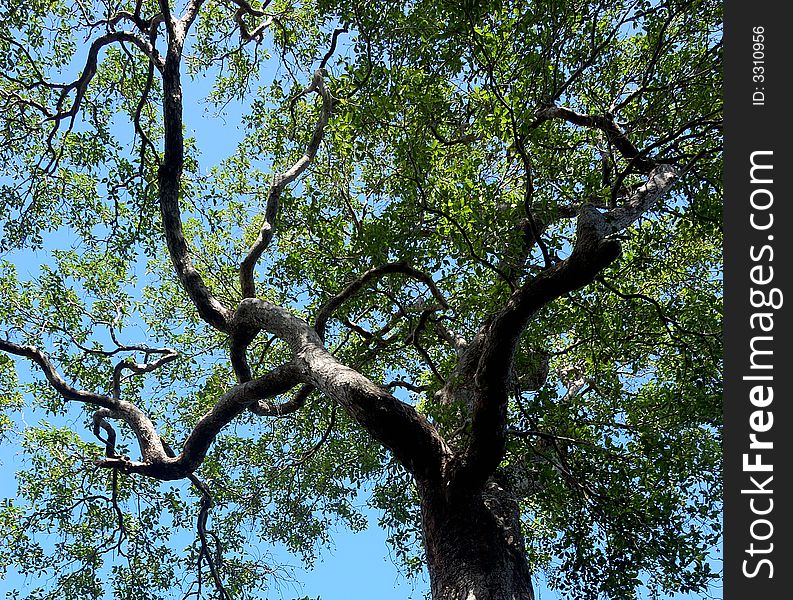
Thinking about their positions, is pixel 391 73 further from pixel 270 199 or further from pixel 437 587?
pixel 437 587

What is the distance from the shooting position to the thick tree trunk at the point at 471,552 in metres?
4.59

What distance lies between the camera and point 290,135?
10.1 metres

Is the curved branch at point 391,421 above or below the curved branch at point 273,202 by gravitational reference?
below

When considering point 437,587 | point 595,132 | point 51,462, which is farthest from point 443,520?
point 51,462

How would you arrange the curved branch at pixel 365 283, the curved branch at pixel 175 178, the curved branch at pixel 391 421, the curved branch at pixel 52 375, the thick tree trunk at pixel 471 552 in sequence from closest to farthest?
the thick tree trunk at pixel 471 552, the curved branch at pixel 391 421, the curved branch at pixel 365 283, the curved branch at pixel 175 178, the curved branch at pixel 52 375

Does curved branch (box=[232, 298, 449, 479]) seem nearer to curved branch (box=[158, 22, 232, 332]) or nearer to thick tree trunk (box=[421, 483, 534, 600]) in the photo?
thick tree trunk (box=[421, 483, 534, 600])

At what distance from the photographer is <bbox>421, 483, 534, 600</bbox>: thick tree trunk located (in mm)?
4594

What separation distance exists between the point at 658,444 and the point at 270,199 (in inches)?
238

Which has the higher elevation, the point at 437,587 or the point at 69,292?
the point at 69,292

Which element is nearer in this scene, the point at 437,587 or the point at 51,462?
the point at 437,587

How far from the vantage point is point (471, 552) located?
477 centimetres

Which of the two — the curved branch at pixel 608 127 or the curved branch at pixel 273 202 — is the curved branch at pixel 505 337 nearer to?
the curved branch at pixel 608 127

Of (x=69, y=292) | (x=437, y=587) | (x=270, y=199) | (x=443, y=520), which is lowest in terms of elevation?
(x=437, y=587)

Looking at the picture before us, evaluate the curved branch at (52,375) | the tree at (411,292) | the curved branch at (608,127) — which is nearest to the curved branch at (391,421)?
the tree at (411,292)
